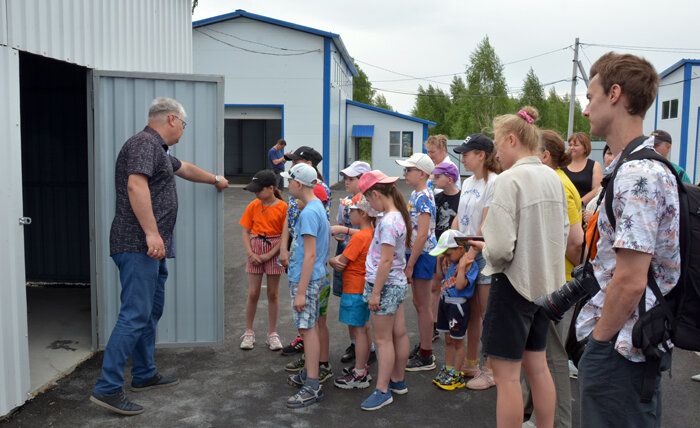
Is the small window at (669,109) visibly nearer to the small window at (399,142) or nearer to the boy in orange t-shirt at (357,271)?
the small window at (399,142)

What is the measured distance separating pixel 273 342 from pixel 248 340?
26 cm

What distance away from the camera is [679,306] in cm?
202

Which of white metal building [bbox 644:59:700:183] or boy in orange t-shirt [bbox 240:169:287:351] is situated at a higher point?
white metal building [bbox 644:59:700:183]

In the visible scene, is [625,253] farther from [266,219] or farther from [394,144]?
[394,144]

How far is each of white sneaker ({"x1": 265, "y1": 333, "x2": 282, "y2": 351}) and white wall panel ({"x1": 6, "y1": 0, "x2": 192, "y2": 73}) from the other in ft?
9.86

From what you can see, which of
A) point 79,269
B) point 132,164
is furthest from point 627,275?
point 79,269

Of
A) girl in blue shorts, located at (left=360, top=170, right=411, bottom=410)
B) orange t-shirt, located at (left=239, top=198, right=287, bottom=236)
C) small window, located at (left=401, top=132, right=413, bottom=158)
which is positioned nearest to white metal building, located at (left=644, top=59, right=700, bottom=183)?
small window, located at (left=401, top=132, right=413, bottom=158)

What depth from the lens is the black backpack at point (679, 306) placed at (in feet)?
6.51

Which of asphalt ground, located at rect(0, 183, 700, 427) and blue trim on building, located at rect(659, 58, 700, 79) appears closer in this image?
asphalt ground, located at rect(0, 183, 700, 427)

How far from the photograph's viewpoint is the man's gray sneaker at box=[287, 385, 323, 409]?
429 cm

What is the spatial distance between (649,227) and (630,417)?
74cm

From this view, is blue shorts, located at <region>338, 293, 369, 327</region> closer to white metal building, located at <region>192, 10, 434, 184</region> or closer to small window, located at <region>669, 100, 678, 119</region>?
white metal building, located at <region>192, 10, 434, 184</region>

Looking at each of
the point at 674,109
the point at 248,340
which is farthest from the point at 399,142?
the point at 248,340

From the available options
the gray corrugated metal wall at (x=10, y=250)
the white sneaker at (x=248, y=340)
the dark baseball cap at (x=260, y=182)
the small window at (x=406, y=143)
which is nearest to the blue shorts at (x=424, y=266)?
the dark baseball cap at (x=260, y=182)
